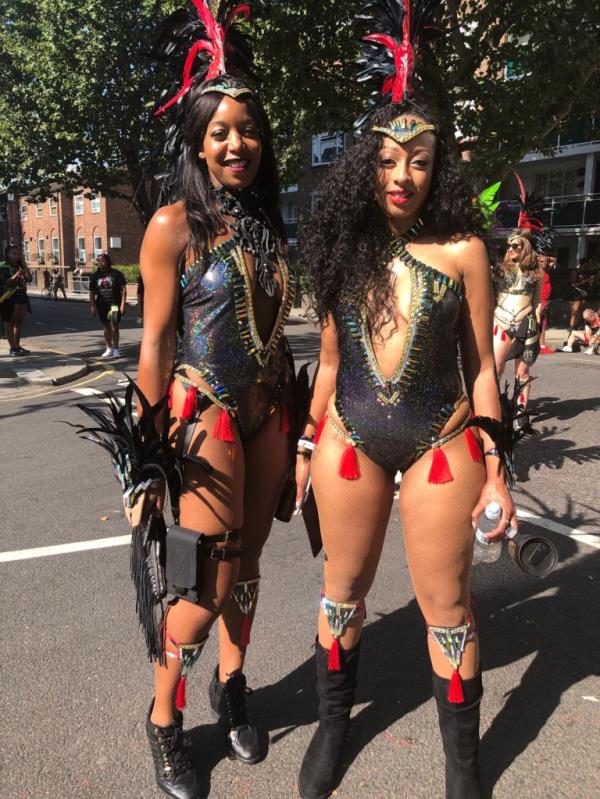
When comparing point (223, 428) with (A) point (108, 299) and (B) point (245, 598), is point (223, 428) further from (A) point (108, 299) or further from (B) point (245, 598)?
(A) point (108, 299)

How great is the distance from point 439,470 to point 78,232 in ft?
156

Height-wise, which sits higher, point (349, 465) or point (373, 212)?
point (373, 212)

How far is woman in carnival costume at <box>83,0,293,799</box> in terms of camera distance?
1.96 m

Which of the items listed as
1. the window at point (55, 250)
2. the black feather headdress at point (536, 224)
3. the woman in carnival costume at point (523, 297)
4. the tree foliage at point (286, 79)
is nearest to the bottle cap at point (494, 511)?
the tree foliage at point (286, 79)

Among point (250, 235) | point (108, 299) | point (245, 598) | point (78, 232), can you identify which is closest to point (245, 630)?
point (245, 598)

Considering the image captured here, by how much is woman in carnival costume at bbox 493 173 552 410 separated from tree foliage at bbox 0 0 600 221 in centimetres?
185

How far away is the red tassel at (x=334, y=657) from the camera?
6.81 feet

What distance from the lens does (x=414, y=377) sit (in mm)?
1901

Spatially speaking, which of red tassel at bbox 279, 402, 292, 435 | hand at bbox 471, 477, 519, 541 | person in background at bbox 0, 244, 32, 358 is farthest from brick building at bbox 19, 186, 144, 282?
hand at bbox 471, 477, 519, 541

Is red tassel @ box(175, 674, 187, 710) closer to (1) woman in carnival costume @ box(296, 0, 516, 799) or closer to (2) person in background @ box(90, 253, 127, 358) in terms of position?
(1) woman in carnival costume @ box(296, 0, 516, 799)

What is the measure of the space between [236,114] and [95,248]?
4467 centimetres

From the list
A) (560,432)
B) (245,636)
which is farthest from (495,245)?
(560,432)

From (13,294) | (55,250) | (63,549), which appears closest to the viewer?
(63,549)

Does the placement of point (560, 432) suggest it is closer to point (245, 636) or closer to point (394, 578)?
point (394, 578)
